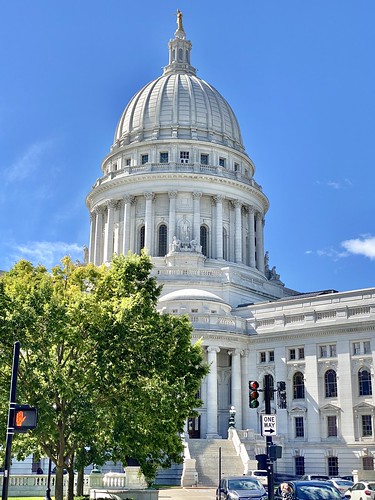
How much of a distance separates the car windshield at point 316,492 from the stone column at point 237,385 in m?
44.6

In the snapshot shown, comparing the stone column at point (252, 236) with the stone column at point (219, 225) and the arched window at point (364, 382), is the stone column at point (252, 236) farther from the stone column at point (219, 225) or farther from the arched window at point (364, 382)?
the arched window at point (364, 382)

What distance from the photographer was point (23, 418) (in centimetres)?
2166

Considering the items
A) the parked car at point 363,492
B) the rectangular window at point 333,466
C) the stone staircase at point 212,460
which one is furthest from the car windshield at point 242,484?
the rectangular window at point 333,466

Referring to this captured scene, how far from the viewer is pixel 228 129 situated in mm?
102500

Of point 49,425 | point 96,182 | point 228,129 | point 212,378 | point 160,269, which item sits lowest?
point 49,425

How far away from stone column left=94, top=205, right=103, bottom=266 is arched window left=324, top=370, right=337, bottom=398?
39.3 meters

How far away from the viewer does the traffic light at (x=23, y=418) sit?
21.6 meters

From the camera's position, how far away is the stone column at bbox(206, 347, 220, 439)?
69.1 meters

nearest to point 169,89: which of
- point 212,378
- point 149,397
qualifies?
point 212,378

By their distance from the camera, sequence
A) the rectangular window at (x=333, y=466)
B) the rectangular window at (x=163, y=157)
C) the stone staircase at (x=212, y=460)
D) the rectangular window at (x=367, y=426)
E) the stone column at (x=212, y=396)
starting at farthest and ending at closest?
the rectangular window at (x=163, y=157) < the stone column at (x=212, y=396) < the rectangular window at (x=333, y=466) < the rectangular window at (x=367, y=426) < the stone staircase at (x=212, y=460)

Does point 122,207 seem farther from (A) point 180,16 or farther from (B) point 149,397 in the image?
(B) point 149,397

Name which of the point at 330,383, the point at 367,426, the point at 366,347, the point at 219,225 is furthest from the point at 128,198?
the point at 367,426

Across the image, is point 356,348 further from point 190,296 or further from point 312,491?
point 312,491

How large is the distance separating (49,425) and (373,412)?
42.5 m
